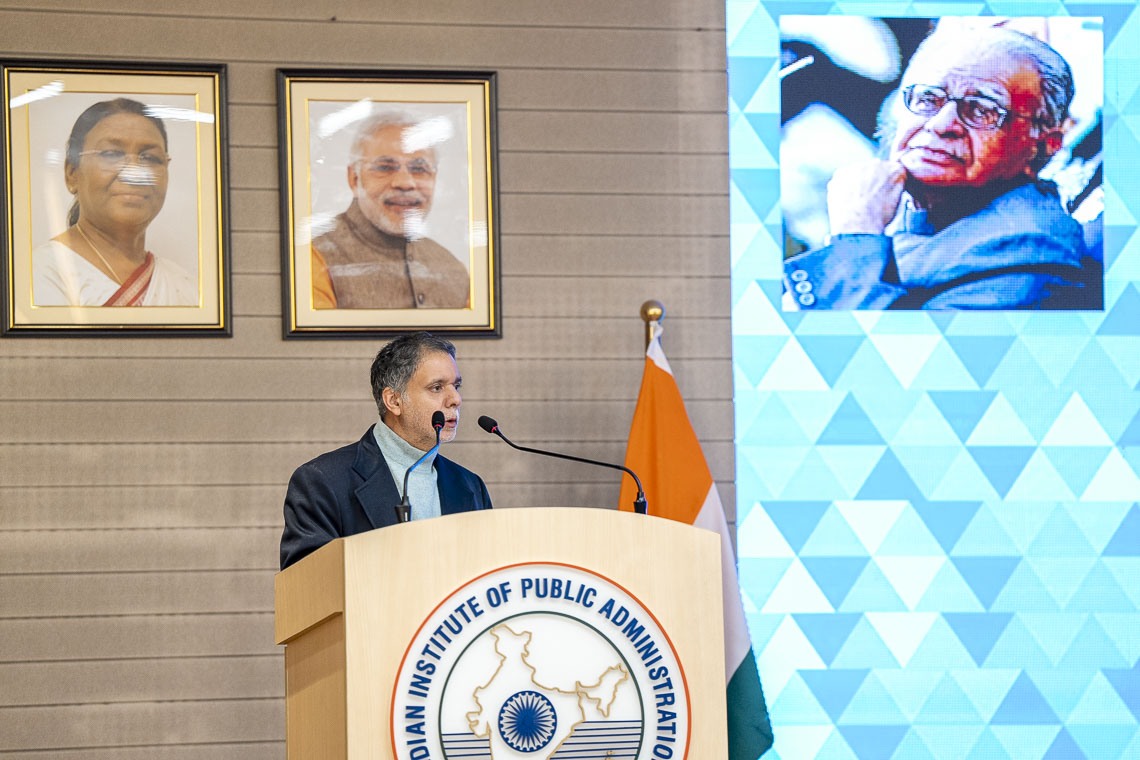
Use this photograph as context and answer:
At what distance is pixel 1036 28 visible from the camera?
3908 millimetres

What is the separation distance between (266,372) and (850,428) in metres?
1.68

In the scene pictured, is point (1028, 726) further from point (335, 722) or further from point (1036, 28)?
point (335, 722)

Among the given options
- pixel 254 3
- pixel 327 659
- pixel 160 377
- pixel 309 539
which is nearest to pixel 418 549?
pixel 327 659

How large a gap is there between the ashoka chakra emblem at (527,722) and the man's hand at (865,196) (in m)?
2.25

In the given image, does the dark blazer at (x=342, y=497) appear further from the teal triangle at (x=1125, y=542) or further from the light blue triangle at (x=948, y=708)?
the teal triangle at (x=1125, y=542)

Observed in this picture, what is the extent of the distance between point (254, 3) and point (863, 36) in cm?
177

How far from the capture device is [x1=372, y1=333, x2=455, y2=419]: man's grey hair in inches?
107

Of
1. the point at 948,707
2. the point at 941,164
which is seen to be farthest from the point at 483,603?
the point at 941,164

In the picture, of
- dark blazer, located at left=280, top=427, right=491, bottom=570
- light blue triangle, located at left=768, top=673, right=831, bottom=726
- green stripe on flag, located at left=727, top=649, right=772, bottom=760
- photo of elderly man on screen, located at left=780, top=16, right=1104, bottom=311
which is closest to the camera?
dark blazer, located at left=280, top=427, right=491, bottom=570

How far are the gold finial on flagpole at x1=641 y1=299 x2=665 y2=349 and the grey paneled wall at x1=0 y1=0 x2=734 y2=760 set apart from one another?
5.7 inches

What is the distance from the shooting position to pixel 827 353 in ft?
12.4

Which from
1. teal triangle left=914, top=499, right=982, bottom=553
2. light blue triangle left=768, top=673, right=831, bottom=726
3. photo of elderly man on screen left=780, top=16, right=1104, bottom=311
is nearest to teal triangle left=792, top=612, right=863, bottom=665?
light blue triangle left=768, top=673, right=831, bottom=726

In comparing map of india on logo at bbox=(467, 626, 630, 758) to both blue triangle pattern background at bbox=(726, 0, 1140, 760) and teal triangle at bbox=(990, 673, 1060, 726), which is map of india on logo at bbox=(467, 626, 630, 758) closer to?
blue triangle pattern background at bbox=(726, 0, 1140, 760)

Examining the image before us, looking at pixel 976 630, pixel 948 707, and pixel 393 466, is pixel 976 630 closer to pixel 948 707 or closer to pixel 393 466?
pixel 948 707
